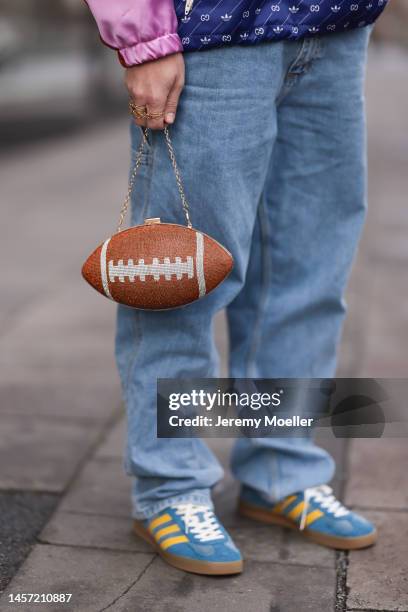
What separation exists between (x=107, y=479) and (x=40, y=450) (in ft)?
0.78

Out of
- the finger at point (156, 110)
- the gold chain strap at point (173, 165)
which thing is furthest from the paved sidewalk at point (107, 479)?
the finger at point (156, 110)

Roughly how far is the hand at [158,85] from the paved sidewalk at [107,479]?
81cm

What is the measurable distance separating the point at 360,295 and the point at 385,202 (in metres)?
2.40

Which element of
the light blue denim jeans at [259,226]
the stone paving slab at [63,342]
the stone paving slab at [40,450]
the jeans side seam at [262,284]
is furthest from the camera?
the stone paving slab at [63,342]

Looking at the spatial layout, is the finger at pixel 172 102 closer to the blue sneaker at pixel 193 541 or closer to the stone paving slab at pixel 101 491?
the blue sneaker at pixel 193 541

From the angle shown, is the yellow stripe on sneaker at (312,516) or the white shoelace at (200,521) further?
the yellow stripe on sneaker at (312,516)

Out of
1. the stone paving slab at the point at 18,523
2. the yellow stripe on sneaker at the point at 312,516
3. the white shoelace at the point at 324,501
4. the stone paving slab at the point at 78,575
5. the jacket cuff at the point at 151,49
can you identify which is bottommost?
the stone paving slab at the point at 18,523

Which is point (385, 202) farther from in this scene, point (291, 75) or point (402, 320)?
point (291, 75)

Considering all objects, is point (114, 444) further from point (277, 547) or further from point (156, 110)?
point (156, 110)

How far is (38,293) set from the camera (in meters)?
3.89

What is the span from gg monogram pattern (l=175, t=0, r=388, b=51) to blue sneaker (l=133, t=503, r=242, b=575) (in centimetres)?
84

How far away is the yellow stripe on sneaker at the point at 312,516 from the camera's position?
1.87m

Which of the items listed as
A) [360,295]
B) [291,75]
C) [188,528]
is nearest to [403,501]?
[188,528]

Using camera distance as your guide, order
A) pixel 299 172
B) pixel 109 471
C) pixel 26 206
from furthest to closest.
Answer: pixel 26 206
pixel 109 471
pixel 299 172
